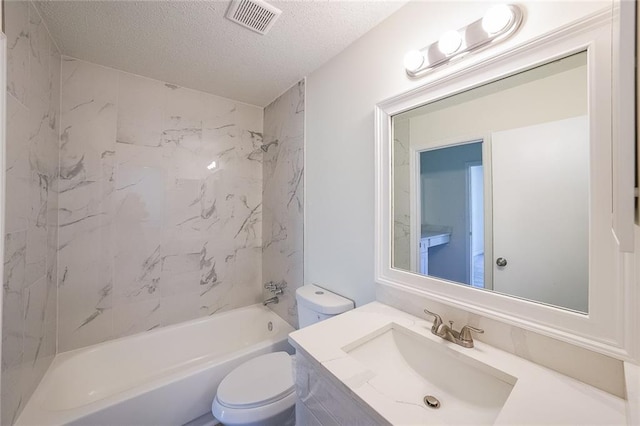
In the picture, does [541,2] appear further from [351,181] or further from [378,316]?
[378,316]

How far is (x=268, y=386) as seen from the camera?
129cm

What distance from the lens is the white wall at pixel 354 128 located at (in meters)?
1.04

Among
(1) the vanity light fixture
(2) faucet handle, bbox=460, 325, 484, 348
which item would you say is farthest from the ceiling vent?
(2) faucet handle, bbox=460, 325, 484, 348

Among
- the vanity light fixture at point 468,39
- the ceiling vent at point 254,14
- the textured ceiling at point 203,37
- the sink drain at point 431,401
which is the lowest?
the sink drain at point 431,401

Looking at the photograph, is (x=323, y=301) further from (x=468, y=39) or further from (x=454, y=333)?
(x=468, y=39)

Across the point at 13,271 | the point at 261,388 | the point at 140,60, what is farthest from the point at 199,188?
the point at 261,388

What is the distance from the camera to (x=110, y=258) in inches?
68.8

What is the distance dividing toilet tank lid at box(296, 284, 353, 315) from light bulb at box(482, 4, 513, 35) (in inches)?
53.5

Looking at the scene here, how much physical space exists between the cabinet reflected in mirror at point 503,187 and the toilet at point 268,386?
55cm

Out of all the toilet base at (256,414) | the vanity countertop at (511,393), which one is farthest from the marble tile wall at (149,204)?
the vanity countertop at (511,393)

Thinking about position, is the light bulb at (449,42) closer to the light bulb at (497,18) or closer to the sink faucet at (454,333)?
the light bulb at (497,18)

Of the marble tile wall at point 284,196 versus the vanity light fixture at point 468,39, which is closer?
the vanity light fixture at point 468,39

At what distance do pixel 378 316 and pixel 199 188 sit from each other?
177 centimetres

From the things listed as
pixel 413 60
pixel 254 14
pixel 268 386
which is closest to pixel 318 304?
pixel 268 386
